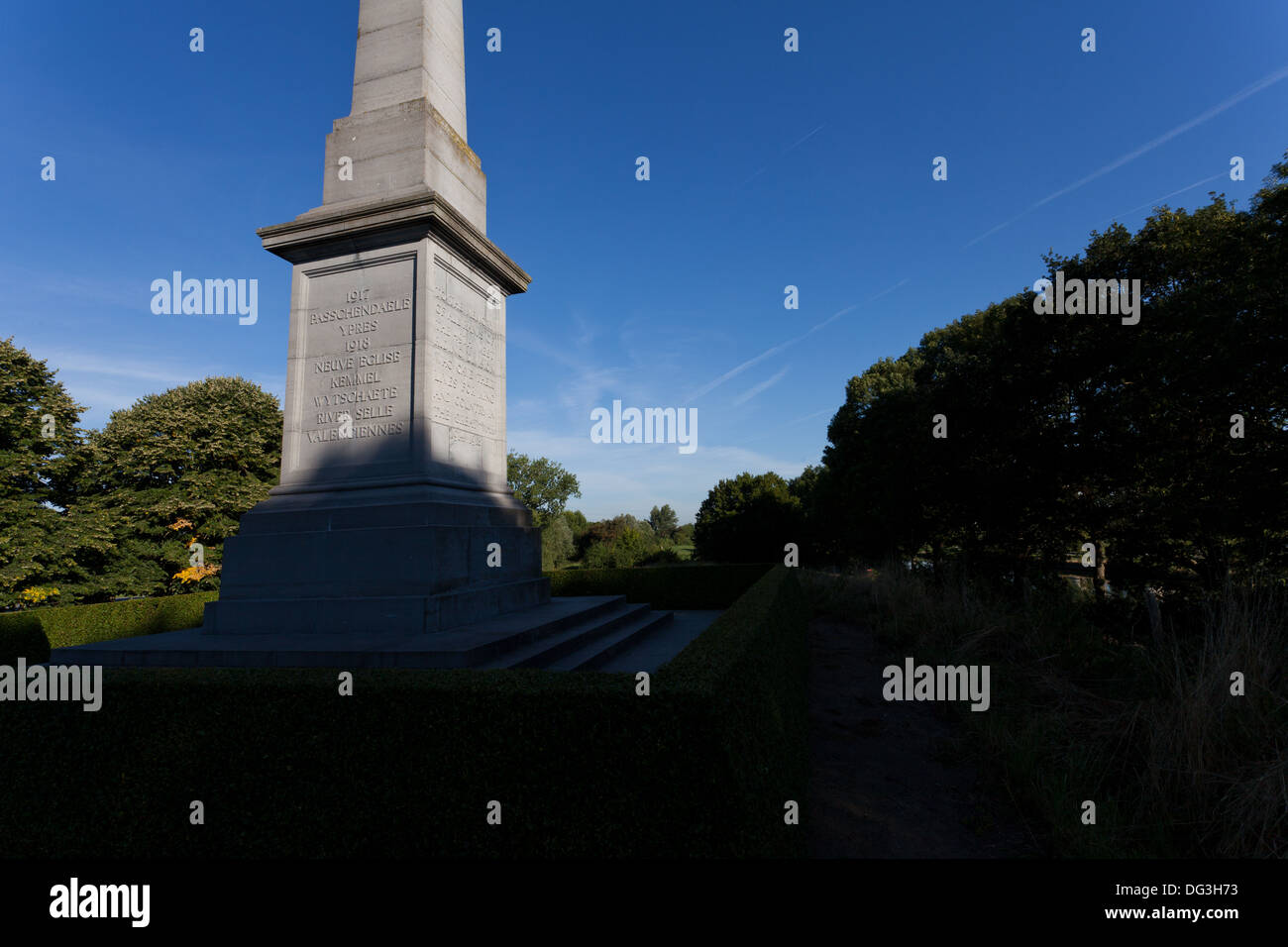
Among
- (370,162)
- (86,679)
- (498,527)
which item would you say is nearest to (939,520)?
(498,527)

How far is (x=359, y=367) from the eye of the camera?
8.44 meters

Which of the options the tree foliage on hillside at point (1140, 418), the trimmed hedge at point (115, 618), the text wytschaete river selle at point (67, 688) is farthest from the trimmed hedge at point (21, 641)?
the tree foliage on hillside at point (1140, 418)

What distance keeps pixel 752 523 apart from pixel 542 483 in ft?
117

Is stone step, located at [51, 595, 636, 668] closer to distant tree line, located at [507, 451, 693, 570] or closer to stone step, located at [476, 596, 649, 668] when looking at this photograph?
stone step, located at [476, 596, 649, 668]

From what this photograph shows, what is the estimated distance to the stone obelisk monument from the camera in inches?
297

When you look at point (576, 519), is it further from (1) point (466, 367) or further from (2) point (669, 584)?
(1) point (466, 367)

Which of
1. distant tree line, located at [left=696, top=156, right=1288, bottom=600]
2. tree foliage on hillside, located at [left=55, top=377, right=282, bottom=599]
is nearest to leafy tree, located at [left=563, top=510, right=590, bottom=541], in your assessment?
tree foliage on hillside, located at [left=55, top=377, right=282, bottom=599]

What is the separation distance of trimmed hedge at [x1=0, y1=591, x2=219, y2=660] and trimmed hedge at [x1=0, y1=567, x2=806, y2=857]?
43.6 feet

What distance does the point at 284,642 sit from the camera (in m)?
6.70

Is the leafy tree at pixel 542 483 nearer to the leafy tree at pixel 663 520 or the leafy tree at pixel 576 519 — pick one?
the leafy tree at pixel 576 519

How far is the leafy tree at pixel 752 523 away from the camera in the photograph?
127ft

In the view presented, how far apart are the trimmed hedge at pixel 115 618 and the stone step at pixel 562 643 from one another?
12.2 m

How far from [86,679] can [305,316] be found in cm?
614

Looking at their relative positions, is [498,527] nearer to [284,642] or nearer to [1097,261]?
[284,642]
